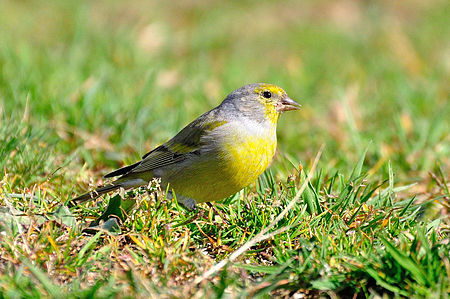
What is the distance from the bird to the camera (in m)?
4.25

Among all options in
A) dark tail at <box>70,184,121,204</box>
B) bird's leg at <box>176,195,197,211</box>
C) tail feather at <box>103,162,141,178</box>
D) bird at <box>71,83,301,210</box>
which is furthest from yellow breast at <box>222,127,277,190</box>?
dark tail at <box>70,184,121,204</box>

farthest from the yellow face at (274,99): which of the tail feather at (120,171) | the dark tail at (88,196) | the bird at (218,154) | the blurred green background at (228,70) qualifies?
the dark tail at (88,196)

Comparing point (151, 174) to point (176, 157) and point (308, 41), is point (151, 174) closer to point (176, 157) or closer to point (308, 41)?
point (176, 157)

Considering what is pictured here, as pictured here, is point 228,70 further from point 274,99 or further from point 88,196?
point 88,196

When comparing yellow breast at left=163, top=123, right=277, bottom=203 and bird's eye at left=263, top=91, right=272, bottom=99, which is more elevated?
bird's eye at left=263, top=91, right=272, bottom=99

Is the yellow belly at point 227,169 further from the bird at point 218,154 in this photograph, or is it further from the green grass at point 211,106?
the green grass at point 211,106

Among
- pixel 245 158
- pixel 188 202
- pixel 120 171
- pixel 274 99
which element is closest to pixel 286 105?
pixel 274 99

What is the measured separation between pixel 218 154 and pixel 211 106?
2.94 metres

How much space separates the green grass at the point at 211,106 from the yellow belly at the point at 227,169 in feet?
0.58

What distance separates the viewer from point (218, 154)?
4363mm

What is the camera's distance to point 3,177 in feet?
13.8

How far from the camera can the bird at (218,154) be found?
425 centimetres

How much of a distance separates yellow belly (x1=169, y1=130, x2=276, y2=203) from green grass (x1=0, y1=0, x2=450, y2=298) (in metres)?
0.18

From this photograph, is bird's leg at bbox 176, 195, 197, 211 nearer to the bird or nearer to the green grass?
the bird
